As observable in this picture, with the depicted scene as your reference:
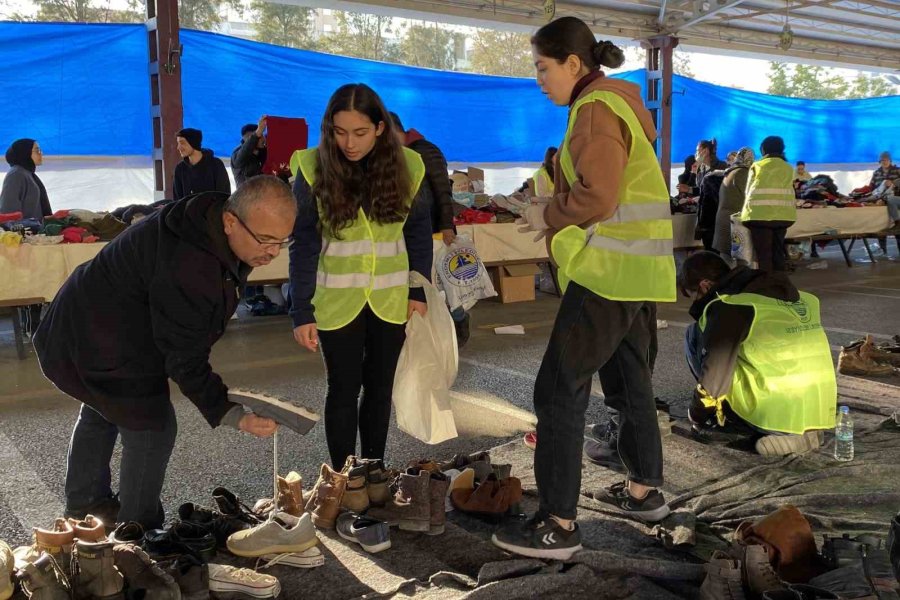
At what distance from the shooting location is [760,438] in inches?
146

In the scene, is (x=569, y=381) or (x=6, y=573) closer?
(x=6, y=573)

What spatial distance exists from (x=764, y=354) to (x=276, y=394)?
7.87ft

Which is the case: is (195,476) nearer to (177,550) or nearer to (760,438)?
(177,550)

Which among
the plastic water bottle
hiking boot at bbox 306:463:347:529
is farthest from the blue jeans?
the plastic water bottle

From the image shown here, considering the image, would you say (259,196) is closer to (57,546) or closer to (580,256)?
(580,256)

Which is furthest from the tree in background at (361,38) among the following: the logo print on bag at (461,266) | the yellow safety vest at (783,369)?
the yellow safety vest at (783,369)

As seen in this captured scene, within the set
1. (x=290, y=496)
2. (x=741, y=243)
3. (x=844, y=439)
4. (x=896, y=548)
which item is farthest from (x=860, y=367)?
(x=290, y=496)

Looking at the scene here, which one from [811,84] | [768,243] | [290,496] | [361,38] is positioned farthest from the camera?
[811,84]

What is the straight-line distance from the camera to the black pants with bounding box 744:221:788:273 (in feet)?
25.7

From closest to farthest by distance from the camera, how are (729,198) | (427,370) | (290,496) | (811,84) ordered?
1. (290,496)
2. (427,370)
3. (729,198)
4. (811,84)

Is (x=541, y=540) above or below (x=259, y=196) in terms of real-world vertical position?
below

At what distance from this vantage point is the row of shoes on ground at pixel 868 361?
5.19m

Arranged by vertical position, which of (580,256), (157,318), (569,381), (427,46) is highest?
(427,46)

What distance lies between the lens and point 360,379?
3025 millimetres
